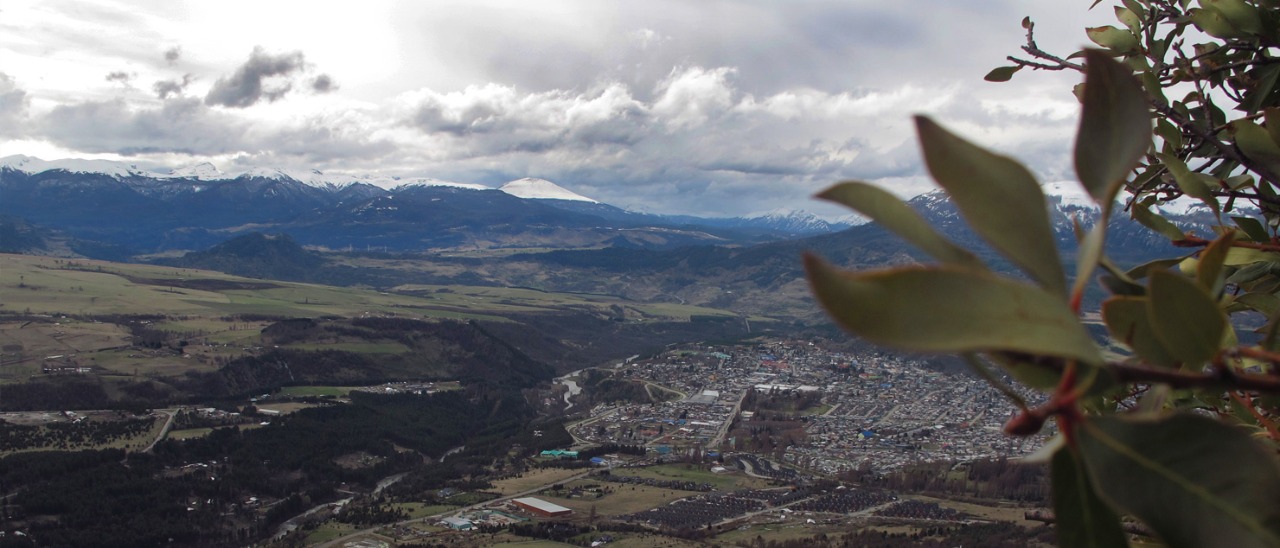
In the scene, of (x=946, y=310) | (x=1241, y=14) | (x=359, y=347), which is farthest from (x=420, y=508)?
(x=946, y=310)

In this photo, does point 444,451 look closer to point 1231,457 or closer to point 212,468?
point 212,468

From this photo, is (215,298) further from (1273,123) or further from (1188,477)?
(1188,477)

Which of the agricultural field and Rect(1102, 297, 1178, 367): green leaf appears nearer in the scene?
Rect(1102, 297, 1178, 367): green leaf

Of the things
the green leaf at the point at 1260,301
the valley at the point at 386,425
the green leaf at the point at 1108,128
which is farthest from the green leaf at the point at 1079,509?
the valley at the point at 386,425

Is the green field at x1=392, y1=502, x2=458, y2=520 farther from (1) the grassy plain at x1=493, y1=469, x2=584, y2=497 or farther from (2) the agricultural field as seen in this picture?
(2) the agricultural field

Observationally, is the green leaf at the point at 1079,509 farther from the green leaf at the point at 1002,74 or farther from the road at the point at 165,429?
the road at the point at 165,429

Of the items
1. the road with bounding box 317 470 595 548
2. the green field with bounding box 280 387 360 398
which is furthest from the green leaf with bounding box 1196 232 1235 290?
the green field with bounding box 280 387 360 398
